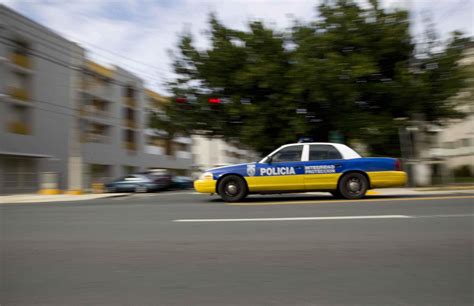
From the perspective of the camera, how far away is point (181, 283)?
3736mm

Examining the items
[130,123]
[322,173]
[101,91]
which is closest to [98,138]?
[101,91]

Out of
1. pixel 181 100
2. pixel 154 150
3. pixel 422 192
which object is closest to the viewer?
pixel 422 192

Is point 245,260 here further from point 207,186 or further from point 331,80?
point 331,80

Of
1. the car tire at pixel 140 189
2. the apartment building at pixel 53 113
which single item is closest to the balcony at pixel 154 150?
the apartment building at pixel 53 113

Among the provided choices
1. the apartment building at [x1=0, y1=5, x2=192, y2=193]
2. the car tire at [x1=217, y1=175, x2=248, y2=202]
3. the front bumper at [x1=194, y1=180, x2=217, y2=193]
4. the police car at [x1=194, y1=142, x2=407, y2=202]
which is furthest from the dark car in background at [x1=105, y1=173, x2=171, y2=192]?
the car tire at [x1=217, y1=175, x2=248, y2=202]

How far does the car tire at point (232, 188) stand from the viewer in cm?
1065

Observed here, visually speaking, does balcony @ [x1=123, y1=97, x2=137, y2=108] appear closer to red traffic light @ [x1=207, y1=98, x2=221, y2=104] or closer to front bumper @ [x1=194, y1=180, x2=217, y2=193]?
red traffic light @ [x1=207, y1=98, x2=221, y2=104]

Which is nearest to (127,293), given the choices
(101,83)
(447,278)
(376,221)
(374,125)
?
(447,278)

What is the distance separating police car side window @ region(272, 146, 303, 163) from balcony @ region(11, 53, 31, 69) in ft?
75.1

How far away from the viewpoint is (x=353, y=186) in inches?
415

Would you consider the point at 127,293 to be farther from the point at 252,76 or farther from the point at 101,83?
the point at 101,83

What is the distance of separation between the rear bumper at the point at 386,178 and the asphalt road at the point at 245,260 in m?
2.85

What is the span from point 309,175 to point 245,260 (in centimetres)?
642

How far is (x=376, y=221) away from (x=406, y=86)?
14206 millimetres
